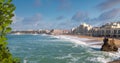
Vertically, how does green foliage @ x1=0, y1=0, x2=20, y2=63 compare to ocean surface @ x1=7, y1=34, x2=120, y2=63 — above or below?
above

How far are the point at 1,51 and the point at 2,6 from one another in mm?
1705

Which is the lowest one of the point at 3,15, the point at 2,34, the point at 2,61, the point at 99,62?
the point at 99,62

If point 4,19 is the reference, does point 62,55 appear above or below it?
below

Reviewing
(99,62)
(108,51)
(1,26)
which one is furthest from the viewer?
(108,51)

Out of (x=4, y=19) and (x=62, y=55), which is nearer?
(x=4, y=19)

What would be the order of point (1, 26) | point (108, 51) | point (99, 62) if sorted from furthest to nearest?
point (108, 51) < point (99, 62) < point (1, 26)

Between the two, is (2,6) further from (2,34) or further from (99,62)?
(99,62)

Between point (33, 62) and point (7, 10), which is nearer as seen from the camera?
point (7, 10)

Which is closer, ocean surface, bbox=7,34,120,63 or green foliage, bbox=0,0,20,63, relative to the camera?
green foliage, bbox=0,0,20,63

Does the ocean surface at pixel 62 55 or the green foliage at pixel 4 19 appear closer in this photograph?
the green foliage at pixel 4 19

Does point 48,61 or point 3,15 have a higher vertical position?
point 3,15

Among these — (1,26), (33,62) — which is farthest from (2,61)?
(33,62)

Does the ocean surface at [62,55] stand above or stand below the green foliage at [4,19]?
below

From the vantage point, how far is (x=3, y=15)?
371 inches
